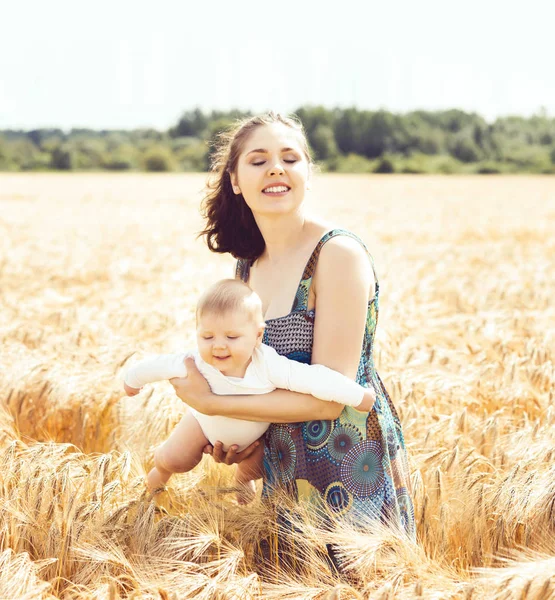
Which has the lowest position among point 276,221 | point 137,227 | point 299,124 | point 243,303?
point 137,227

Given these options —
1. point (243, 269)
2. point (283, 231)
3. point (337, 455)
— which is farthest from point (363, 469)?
point (243, 269)

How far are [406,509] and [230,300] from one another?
38.7 inches

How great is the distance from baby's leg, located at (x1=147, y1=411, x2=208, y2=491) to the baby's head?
0.35 m

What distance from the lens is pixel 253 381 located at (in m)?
2.63

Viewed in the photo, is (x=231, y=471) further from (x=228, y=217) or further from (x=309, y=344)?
(x=228, y=217)

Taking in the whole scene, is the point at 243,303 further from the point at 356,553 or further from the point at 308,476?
the point at 356,553

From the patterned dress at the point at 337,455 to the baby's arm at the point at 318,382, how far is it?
5.5 inches

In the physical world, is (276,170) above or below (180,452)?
above

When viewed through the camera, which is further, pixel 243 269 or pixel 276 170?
pixel 243 269

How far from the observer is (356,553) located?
7.05ft

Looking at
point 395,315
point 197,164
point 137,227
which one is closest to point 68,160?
point 197,164

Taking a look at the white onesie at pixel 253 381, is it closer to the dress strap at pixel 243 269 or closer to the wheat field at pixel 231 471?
the wheat field at pixel 231 471

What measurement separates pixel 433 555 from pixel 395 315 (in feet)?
9.89

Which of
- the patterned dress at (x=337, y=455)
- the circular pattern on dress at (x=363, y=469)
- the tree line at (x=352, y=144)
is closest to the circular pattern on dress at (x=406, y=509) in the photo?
the patterned dress at (x=337, y=455)
